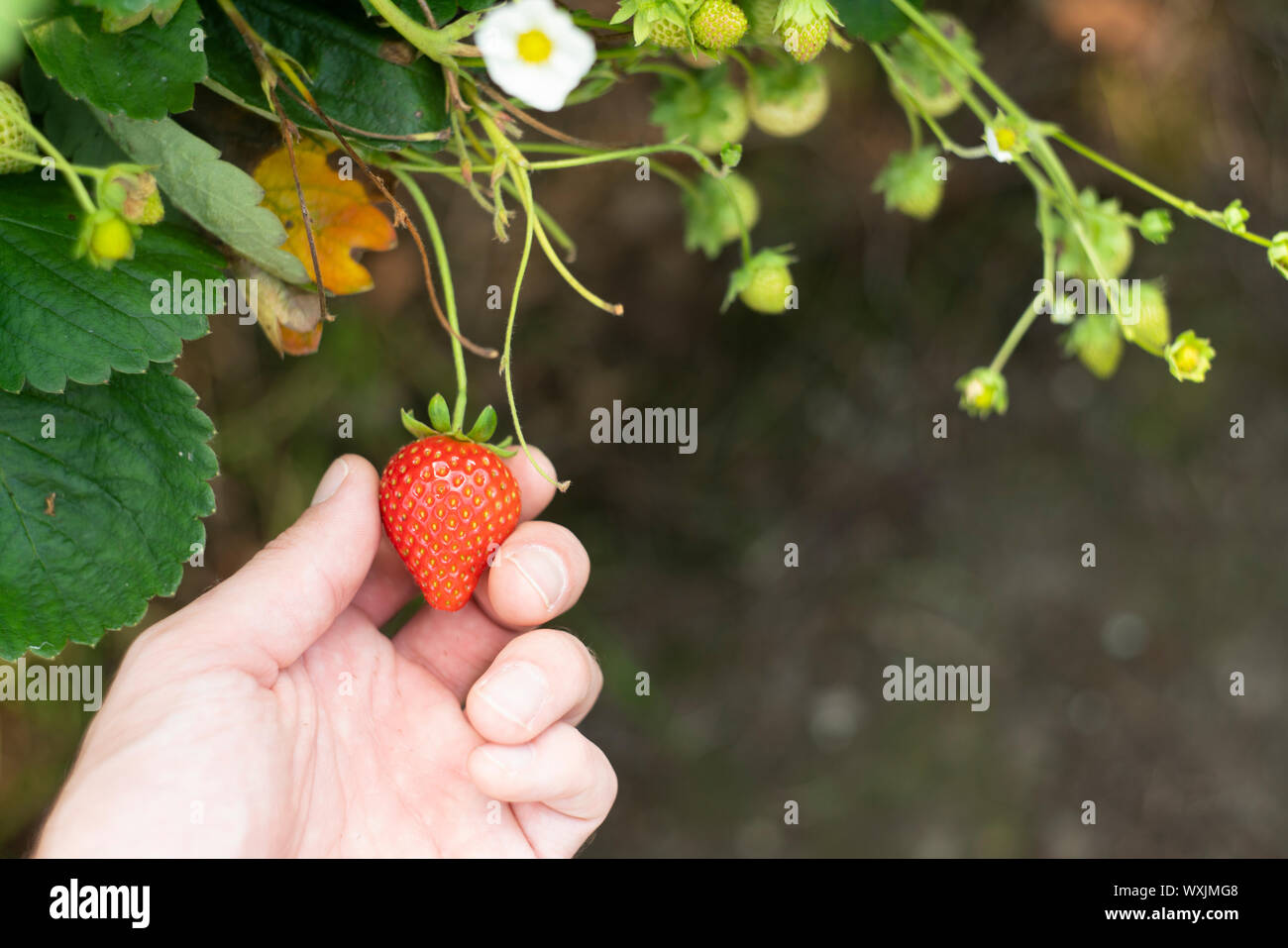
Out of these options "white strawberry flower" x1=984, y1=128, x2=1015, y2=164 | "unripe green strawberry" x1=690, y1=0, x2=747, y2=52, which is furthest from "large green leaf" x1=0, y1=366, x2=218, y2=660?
"white strawberry flower" x1=984, y1=128, x2=1015, y2=164

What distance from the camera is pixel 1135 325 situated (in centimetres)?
71

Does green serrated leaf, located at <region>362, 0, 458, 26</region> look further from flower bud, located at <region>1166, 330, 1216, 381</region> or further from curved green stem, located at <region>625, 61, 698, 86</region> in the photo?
flower bud, located at <region>1166, 330, 1216, 381</region>

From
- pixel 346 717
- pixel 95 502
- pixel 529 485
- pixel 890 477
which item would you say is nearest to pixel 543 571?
pixel 529 485

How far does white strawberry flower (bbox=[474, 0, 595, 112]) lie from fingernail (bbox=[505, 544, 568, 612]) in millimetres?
324

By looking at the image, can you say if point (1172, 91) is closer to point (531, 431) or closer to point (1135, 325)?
point (1135, 325)

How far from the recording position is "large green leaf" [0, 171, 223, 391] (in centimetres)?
58

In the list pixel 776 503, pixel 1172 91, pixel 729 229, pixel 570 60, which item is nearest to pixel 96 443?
pixel 570 60

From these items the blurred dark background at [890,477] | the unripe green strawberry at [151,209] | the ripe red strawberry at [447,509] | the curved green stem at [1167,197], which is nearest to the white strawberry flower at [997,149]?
the curved green stem at [1167,197]

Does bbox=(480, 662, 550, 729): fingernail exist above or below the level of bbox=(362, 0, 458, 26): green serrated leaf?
below

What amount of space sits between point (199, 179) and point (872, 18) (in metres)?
0.42

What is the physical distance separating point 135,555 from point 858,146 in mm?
937

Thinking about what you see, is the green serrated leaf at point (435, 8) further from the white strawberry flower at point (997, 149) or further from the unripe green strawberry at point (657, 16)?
the white strawberry flower at point (997, 149)

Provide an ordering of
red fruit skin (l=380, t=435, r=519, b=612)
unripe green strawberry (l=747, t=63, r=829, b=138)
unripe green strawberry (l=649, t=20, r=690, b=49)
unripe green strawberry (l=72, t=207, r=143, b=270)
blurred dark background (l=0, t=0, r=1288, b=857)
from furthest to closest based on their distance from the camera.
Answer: blurred dark background (l=0, t=0, r=1288, b=857)
unripe green strawberry (l=747, t=63, r=829, b=138)
red fruit skin (l=380, t=435, r=519, b=612)
unripe green strawberry (l=649, t=20, r=690, b=49)
unripe green strawberry (l=72, t=207, r=143, b=270)

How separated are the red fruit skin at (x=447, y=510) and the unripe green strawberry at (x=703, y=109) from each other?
12.4 inches
